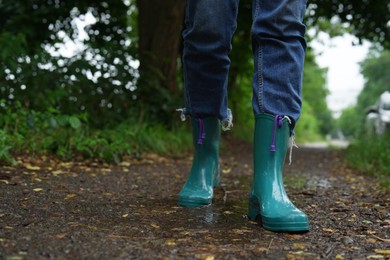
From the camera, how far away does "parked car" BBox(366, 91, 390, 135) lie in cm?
804

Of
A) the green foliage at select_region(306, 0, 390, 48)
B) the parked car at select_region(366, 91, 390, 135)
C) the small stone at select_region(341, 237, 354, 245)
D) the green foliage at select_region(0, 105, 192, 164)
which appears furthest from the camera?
the parked car at select_region(366, 91, 390, 135)

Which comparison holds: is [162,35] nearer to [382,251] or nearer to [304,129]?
[382,251]

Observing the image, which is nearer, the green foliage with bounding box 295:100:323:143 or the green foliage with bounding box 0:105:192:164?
the green foliage with bounding box 0:105:192:164

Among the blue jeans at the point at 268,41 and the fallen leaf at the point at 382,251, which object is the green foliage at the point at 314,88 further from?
the fallen leaf at the point at 382,251

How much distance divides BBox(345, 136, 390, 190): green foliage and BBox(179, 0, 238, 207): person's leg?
4.13 ft

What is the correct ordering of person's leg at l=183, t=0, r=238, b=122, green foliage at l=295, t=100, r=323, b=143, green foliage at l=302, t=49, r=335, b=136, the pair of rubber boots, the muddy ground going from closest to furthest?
the muddy ground → the pair of rubber boots → person's leg at l=183, t=0, r=238, b=122 → green foliage at l=295, t=100, r=323, b=143 → green foliage at l=302, t=49, r=335, b=136

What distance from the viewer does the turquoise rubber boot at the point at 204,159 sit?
2.03 meters

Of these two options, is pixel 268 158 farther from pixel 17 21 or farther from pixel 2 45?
pixel 17 21

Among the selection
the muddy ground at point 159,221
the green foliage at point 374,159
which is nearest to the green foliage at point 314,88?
the green foliage at point 374,159

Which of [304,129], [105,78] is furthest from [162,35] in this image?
[304,129]

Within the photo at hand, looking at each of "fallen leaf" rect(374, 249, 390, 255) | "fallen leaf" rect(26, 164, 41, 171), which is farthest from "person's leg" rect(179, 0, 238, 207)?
"fallen leaf" rect(26, 164, 41, 171)

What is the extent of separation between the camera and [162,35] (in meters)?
5.76

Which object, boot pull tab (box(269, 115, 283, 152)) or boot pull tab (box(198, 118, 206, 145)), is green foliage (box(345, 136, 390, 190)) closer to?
boot pull tab (box(198, 118, 206, 145))

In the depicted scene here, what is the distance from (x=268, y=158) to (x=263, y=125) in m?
0.11
